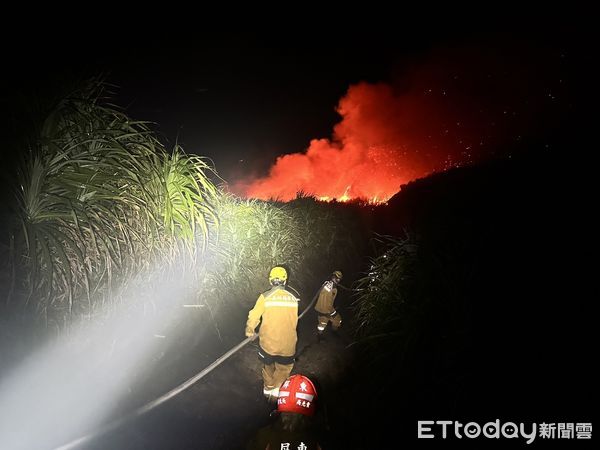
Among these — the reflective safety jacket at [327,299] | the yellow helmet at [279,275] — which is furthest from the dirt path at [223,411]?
the yellow helmet at [279,275]

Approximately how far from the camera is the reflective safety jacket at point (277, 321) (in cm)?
496

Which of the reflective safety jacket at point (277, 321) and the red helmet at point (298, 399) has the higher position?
the reflective safety jacket at point (277, 321)

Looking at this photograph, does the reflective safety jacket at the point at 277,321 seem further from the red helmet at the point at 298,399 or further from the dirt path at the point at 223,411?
the red helmet at the point at 298,399

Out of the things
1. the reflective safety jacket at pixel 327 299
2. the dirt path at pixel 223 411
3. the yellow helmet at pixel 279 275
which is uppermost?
the reflective safety jacket at pixel 327 299

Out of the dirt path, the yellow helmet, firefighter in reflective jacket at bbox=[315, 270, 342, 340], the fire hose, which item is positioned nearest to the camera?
the fire hose

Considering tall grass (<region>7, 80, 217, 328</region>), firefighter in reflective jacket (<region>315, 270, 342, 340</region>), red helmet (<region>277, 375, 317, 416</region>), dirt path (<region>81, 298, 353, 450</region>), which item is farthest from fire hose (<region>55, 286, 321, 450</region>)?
firefighter in reflective jacket (<region>315, 270, 342, 340</region>)

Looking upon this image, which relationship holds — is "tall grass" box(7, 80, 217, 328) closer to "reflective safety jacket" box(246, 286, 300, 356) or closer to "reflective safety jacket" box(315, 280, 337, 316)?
"reflective safety jacket" box(246, 286, 300, 356)

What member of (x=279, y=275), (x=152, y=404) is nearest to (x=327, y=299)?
(x=279, y=275)

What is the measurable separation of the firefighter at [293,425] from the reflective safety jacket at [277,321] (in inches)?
78.8

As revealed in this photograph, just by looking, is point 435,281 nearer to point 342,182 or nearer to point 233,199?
point 233,199

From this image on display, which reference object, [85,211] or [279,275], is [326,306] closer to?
[279,275]

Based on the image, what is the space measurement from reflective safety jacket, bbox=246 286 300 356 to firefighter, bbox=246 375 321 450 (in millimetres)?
2002

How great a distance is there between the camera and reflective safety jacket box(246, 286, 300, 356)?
16.3ft

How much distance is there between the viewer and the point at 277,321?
4945 millimetres
